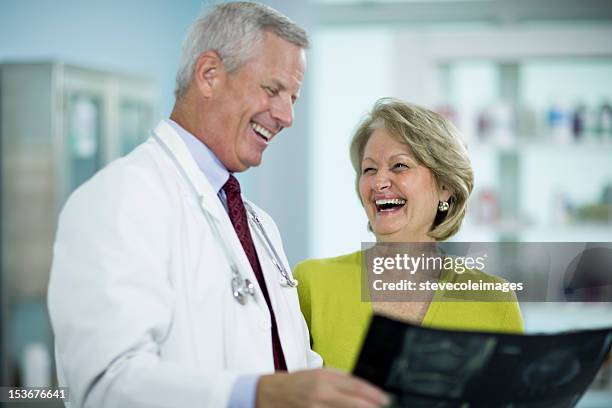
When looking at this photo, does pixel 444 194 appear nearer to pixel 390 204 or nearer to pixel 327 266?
pixel 390 204

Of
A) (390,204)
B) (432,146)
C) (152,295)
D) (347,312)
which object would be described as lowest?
(347,312)

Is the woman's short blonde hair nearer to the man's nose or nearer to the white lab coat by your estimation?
Answer: the man's nose

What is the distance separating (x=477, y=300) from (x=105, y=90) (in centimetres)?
246

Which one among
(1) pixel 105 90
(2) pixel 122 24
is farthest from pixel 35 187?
(2) pixel 122 24

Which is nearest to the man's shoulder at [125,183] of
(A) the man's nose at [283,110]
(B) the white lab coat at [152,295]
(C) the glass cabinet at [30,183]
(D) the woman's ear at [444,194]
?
(B) the white lab coat at [152,295]

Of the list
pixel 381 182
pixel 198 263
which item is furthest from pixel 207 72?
pixel 381 182

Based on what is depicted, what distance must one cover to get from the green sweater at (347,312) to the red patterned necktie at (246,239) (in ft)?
0.86

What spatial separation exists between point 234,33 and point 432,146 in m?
0.56

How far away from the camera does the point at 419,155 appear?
169cm

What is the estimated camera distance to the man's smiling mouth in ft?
4.63

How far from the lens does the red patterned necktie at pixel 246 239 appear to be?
137cm

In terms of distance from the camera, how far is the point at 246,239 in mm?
1425

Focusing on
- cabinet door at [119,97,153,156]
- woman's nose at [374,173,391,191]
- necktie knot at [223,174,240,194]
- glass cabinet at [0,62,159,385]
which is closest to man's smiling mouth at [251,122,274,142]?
necktie knot at [223,174,240,194]

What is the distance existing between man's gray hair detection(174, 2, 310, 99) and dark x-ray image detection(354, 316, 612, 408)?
1.92 ft
